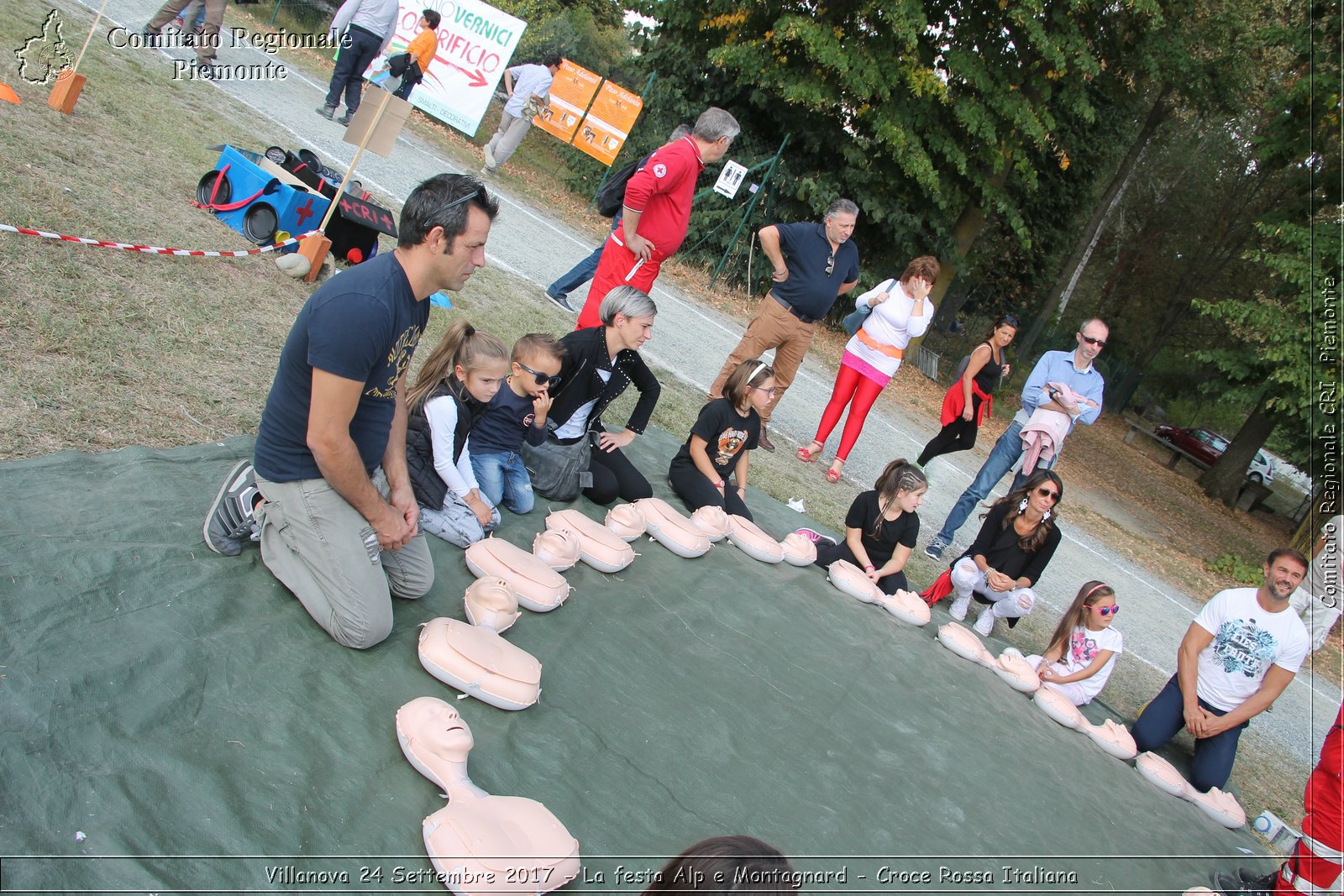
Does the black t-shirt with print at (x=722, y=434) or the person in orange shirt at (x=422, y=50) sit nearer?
the black t-shirt with print at (x=722, y=434)

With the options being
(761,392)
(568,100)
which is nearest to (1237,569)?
(761,392)

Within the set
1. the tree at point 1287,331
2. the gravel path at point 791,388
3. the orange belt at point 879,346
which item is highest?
the tree at point 1287,331

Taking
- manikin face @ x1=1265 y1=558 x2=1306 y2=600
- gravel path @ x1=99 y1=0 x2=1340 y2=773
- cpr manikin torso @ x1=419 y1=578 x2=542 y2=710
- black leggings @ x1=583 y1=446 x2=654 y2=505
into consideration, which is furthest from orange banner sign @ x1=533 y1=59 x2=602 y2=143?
cpr manikin torso @ x1=419 y1=578 x2=542 y2=710

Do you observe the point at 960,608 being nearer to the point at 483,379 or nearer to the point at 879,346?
the point at 879,346

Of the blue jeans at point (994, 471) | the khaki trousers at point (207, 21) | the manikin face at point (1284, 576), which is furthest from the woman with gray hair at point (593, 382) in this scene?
the khaki trousers at point (207, 21)

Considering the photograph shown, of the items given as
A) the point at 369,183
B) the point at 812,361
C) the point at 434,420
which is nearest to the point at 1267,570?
the point at 434,420

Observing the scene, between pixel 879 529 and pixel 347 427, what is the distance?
3094 mm

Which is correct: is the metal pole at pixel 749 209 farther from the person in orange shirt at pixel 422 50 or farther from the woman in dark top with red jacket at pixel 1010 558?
the woman in dark top with red jacket at pixel 1010 558

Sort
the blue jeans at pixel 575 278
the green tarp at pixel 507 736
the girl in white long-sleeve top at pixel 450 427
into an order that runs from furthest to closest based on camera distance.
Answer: the blue jeans at pixel 575 278 < the girl in white long-sleeve top at pixel 450 427 < the green tarp at pixel 507 736

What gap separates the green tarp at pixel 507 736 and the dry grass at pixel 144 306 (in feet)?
1.45

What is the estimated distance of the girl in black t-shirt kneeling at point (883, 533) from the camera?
15.5 ft

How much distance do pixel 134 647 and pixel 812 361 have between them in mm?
9885

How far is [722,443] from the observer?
4.84 m

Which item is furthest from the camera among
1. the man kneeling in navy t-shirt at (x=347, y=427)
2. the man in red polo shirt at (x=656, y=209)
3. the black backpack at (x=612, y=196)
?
the black backpack at (x=612, y=196)
